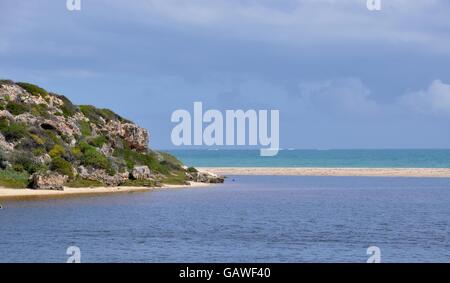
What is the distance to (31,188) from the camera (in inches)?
3095

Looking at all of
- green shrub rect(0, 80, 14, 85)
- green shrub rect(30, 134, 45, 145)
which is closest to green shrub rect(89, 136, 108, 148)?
green shrub rect(30, 134, 45, 145)

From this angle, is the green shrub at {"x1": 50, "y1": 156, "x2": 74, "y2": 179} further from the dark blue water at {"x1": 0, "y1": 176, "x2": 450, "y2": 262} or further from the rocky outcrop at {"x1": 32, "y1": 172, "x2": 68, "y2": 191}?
the dark blue water at {"x1": 0, "y1": 176, "x2": 450, "y2": 262}

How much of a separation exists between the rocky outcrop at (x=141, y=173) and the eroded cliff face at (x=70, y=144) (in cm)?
12

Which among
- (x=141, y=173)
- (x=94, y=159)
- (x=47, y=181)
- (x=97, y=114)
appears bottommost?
(x=47, y=181)

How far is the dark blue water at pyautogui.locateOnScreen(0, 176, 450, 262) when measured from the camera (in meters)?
40.0

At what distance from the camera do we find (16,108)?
311ft

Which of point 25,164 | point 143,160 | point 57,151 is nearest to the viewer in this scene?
point 25,164

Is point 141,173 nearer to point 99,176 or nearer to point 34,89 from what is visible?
point 99,176

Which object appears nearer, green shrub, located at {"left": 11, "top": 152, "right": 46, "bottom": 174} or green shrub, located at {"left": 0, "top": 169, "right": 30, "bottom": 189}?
green shrub, located at {"left": 0, "top": 169, "right": 30, "bottom": 189}

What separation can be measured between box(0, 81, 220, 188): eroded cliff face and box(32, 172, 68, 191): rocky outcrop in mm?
97

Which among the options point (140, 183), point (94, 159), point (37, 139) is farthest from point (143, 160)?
point (37, 139)

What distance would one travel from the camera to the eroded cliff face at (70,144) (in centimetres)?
8488

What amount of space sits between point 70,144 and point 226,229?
155ft
